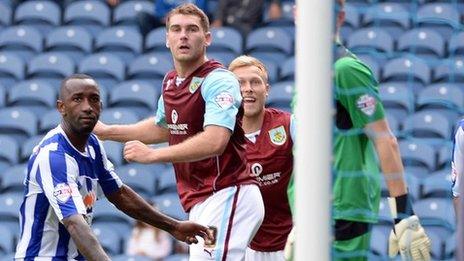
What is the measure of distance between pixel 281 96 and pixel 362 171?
685cm

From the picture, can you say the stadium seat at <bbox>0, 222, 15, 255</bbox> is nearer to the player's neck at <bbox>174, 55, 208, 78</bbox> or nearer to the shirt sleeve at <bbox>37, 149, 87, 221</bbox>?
the player's neck at <bbox>174, 55, 208, 78</bbox>

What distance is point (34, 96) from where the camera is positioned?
13820 mm

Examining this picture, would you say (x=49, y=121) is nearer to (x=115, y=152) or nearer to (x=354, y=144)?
(x=115, y=152)

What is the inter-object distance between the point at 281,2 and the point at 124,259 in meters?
4.46

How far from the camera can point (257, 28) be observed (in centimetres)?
1460

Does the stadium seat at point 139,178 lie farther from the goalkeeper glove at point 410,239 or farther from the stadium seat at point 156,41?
the goalkeeper glove at point 410,239

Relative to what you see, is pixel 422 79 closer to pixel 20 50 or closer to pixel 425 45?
pixel 425 45

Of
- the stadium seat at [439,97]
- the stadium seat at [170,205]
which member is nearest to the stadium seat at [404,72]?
the stadium seat at [439,97]

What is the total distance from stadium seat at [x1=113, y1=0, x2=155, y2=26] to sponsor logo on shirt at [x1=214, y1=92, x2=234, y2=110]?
799 centimetres

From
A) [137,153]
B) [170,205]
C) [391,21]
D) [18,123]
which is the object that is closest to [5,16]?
Answer: [18,123]

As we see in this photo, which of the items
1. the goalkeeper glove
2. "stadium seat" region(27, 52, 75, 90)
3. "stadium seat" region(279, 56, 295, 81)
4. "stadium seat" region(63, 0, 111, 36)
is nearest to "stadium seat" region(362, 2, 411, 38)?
"stadium seat" region(279, 56, 295, 81)

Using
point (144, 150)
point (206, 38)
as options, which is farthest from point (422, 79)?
point (144, 150)

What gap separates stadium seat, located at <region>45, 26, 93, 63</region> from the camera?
14.6 meters

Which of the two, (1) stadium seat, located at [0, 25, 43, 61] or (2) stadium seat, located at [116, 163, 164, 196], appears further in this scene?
(1) stadium seat, located at [0, 25, 43, 61]
